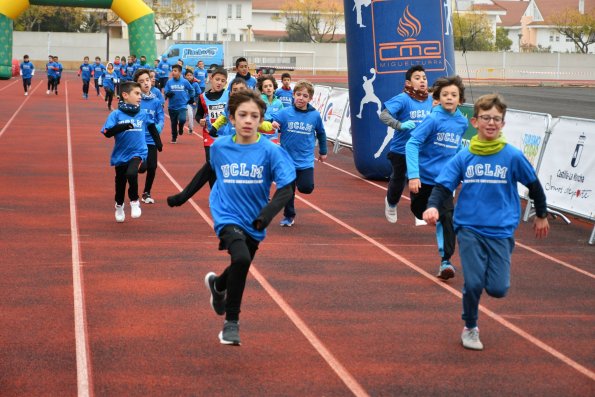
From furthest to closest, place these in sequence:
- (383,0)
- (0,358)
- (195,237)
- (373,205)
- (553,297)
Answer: (383,0) → (373,205) → (195,237) → (553,297) → (0,358)

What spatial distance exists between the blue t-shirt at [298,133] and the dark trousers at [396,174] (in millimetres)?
1022

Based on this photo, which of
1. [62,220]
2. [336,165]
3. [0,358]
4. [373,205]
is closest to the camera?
[0,358]

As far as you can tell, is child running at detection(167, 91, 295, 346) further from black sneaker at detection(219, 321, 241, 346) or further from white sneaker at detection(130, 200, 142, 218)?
white sneaker at detection(130, 200, 142, 218)

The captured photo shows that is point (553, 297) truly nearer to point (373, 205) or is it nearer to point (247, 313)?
point (247, 313)

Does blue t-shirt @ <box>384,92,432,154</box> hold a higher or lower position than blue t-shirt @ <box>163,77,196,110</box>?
lower

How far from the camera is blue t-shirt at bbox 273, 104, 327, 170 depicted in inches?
480

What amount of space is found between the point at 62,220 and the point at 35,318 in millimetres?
5016

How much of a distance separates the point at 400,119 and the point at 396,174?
0.70m

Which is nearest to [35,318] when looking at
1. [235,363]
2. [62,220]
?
[235,363]

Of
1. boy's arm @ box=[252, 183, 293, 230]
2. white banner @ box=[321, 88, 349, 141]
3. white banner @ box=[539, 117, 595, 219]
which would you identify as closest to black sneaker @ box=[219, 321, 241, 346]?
boy's arm @ box=[252, 183, 293, 230]

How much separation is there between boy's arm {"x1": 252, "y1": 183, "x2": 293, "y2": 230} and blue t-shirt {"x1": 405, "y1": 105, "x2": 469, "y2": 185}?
8.71 ft

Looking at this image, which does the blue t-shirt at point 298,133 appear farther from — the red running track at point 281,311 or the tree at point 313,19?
the tree at point 313,19

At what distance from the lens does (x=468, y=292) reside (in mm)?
7016

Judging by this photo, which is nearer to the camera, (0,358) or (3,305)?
(0,358)
